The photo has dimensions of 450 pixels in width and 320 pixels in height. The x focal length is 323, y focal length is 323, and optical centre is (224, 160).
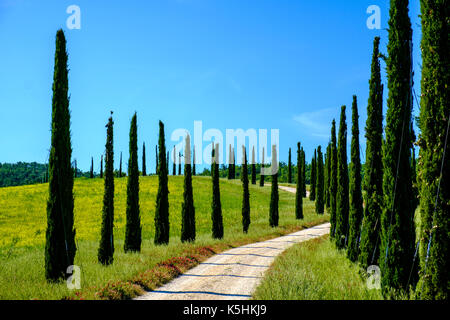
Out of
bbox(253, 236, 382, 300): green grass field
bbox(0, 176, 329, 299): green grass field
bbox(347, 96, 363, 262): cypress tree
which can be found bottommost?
bbox(0, 176, 329, 299): green grass field

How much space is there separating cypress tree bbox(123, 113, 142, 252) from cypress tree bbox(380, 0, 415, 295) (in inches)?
658

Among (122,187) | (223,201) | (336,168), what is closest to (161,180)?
(336,168)

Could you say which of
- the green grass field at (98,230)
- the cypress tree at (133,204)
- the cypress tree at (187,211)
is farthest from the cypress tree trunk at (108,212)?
the cypress tree at (187,211)

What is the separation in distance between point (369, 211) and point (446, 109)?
7631mm

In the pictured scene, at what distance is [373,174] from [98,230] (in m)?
32.1

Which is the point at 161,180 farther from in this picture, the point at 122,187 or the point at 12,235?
the point at 122,187

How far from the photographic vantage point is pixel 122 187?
61.6m

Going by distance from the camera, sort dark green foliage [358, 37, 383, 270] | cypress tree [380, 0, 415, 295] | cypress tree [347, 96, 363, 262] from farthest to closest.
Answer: cypress tree [347, 96, 363, 262] → dark green foliage [358, 37, 383, 270] → cypress tree [380, 0, 415, 295]

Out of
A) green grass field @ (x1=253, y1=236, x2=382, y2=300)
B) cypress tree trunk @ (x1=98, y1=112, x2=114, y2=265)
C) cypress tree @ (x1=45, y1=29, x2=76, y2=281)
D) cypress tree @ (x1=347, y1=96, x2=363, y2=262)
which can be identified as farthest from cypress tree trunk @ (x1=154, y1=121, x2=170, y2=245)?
cypress tree @ (x1=347, y1=96, x2=363, y2=262)

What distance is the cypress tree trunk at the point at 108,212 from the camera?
19.3m

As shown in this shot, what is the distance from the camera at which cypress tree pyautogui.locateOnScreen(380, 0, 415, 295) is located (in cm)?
1026

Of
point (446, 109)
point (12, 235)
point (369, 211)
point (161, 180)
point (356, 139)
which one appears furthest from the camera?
point (12, 235)

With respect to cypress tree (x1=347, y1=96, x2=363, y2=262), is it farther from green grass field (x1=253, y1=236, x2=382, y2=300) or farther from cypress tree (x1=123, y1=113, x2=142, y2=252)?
cypress tree (x1=123, y1=113, x2=142, y2=252)

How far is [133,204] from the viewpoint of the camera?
75.8 ft
